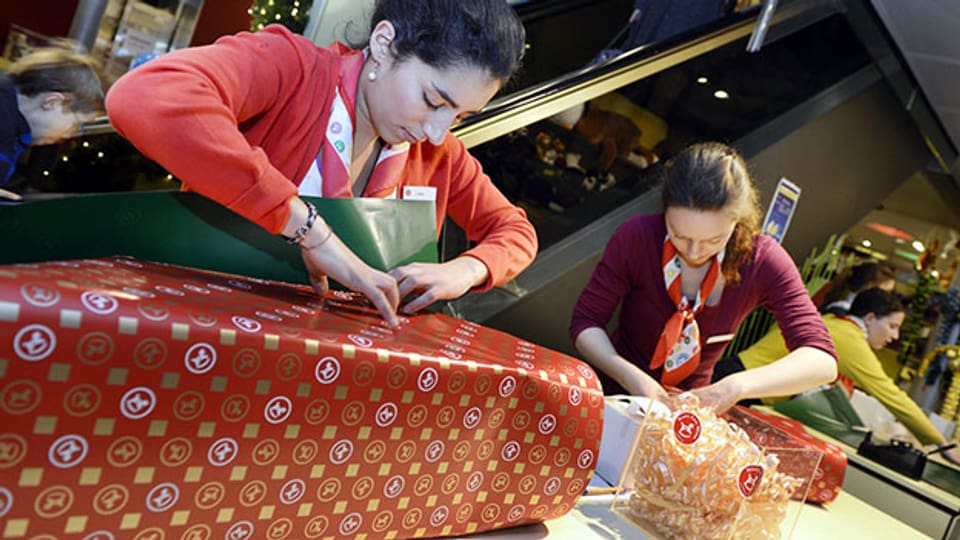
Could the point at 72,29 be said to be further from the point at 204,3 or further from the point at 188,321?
the point at 188,321

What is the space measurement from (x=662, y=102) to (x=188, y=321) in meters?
3.26

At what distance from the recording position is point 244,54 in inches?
40.5

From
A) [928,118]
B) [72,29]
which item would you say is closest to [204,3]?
[72,29]

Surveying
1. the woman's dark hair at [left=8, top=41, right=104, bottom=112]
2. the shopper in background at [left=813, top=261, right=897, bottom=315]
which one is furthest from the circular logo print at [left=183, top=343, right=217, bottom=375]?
the shopper in background at [left=813, top=261, right=897, bottom=315]

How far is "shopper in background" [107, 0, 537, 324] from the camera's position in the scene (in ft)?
2.91

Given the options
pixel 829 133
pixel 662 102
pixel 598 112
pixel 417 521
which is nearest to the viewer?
pixel 417 521

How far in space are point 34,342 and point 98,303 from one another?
0.18 ft

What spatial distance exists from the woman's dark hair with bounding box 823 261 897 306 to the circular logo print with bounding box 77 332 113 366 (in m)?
5.00

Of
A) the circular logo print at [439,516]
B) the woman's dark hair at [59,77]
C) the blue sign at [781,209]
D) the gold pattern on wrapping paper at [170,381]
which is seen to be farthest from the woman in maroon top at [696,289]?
the blue sign at [781,209]

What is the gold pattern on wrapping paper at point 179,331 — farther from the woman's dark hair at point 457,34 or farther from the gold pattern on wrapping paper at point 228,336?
the woman's dark hair at point 457,34

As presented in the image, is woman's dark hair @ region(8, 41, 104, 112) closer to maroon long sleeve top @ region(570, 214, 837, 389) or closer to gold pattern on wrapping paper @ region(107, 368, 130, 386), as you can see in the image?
maroon long sleeve top @ region(570, 214, 837, 389)

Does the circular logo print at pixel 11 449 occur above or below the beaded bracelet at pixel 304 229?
below

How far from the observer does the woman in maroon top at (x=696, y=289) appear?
1878mm

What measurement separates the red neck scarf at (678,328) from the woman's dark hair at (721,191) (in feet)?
0.19
